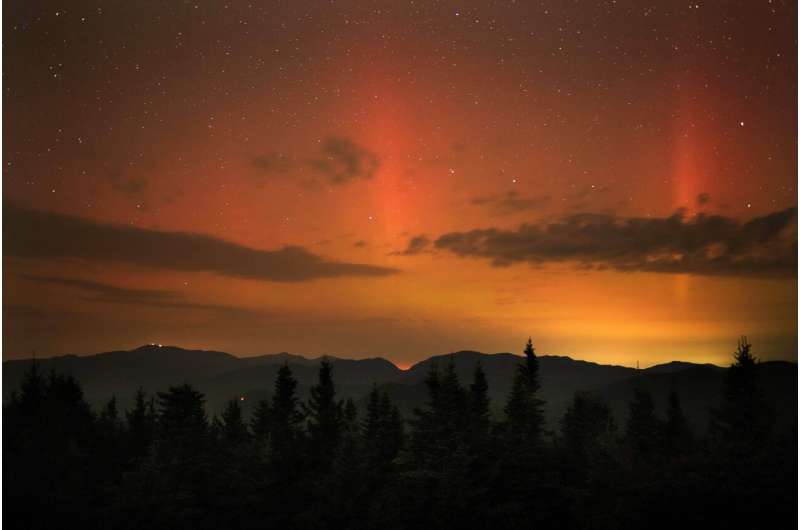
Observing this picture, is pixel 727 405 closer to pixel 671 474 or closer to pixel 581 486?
pixel 581 486

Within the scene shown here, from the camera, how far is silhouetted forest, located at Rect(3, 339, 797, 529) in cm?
2853

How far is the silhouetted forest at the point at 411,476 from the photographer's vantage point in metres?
28.5

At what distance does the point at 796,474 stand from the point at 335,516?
2608cm

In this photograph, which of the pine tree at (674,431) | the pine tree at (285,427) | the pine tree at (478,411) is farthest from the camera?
the pine tree at (674,431)

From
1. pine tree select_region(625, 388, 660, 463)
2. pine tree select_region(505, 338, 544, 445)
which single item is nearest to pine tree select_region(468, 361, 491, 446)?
pine tree select_region(505, 338, 544, 445)

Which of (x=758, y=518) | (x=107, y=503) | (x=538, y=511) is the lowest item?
(x=107, y=503)

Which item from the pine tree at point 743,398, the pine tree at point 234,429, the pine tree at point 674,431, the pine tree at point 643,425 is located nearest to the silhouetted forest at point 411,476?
the pine tree at point 743,398

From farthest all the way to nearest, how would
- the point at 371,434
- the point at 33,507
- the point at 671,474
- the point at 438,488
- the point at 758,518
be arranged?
the point at 371,434 → the point at 33,507 → the point at 438,488 → the point at 671,474 → the point at 758,518

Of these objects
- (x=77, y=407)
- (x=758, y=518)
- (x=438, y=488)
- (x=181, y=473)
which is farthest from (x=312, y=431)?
(x=758, y=518)

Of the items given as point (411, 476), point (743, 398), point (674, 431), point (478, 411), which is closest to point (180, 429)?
point (411, 476)

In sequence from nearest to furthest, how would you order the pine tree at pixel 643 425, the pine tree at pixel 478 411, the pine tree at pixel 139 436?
the pine tree at pixel 478 411 → the pine tree at pixel 139 436 → the pine tree at pixel 643 425

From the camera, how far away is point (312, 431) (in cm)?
6469

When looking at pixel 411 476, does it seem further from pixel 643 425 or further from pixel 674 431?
pixel 674 431

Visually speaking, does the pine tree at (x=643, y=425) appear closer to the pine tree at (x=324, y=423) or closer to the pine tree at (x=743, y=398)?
the pine tree at (x=743, y=398)
